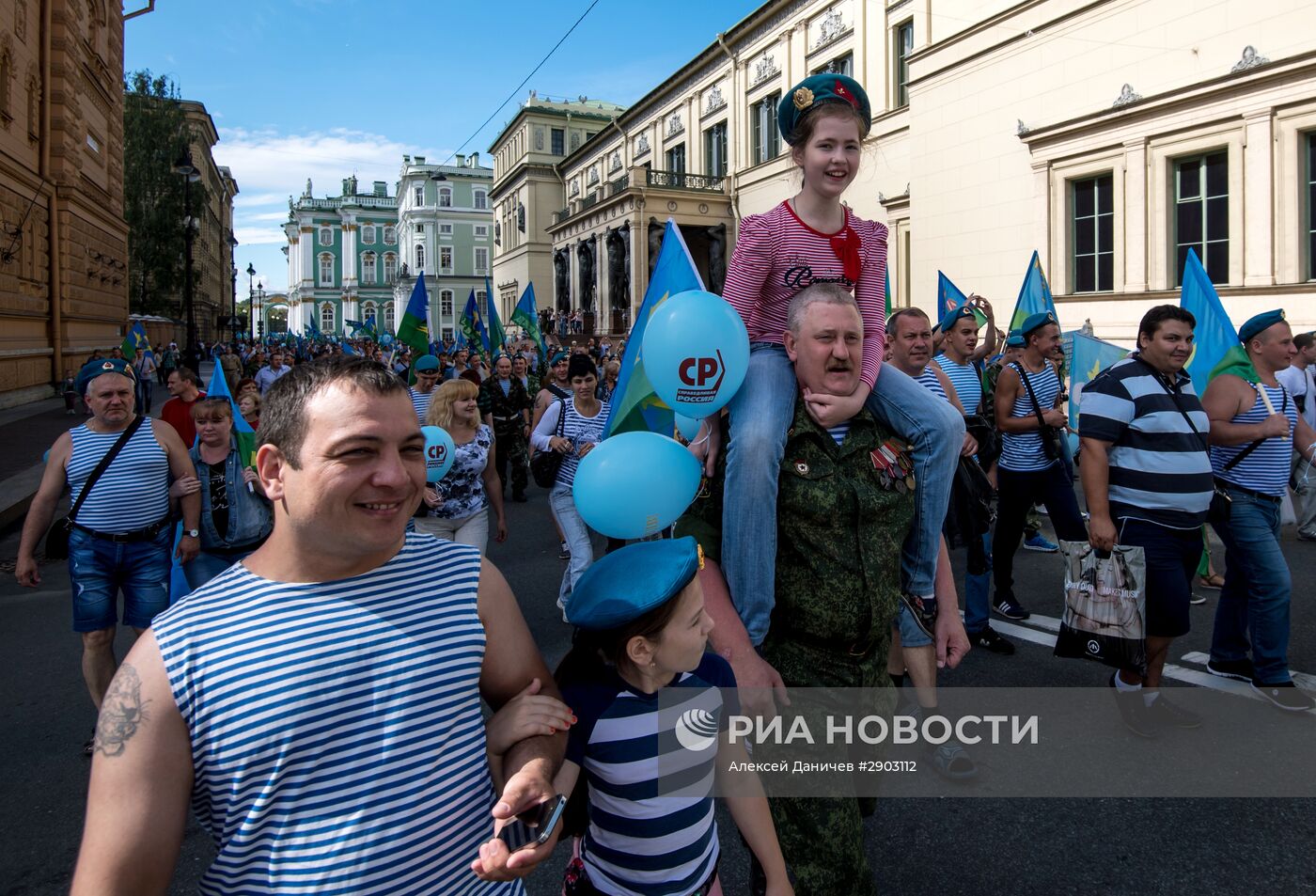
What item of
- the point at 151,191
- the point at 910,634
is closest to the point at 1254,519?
the point at 910,634

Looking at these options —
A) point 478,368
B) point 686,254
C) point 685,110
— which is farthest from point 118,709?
point 685,110

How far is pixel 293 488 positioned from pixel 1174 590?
4.03 m

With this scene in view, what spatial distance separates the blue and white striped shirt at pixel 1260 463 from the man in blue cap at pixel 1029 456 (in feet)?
3.82

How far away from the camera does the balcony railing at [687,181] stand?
1503 inches

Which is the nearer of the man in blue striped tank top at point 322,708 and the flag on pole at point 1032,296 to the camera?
the man in blue striped tank top at point 322,708

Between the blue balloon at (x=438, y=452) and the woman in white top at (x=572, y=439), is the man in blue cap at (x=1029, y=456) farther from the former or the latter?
the blue balloon at (x=438, y=452)

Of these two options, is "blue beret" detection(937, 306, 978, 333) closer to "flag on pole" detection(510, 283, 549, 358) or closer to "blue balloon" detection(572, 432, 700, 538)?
"blue balloon" detection(572, 432, 700, 538)

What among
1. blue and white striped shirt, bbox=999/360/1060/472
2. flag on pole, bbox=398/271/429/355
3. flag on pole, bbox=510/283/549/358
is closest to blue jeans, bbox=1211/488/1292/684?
blue and white striped shirt, bbox=999/360/1060/472

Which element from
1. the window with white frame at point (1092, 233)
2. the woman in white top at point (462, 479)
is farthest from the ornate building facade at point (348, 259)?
the woman in white top at point (462, 479)

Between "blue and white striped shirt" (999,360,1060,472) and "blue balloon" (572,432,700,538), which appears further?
"blue and white striped shirt" (999,360,1060,472)

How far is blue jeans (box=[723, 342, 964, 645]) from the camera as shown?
2162mm

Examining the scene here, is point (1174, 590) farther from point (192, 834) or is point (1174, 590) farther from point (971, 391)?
point (192, 834)

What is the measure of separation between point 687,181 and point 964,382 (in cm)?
3591

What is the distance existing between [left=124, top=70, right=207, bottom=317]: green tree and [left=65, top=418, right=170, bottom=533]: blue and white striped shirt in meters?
45.8
